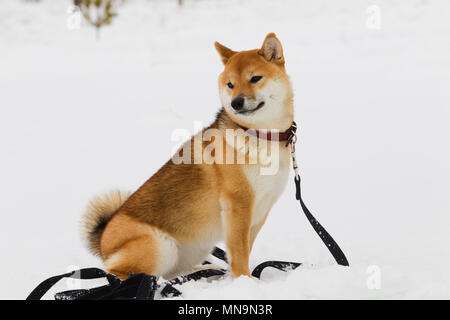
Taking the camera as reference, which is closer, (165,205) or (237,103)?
(237,103)

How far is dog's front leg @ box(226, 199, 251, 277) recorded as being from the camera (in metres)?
2.45

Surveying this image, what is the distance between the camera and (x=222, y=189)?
248 cm

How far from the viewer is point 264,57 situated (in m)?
2.48

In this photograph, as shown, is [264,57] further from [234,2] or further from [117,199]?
[234,2]

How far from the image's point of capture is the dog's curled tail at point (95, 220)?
2.73m

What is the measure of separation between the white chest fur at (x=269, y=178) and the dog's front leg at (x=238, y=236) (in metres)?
0.09

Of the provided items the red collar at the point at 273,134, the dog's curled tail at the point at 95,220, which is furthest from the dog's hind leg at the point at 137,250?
the red collar at the point at 273,134

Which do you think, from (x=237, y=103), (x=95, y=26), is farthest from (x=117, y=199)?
(x=95, y=26)

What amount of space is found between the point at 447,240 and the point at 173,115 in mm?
3166

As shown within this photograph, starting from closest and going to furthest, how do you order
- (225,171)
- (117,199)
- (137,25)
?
(225,171) < (117,199) < (137,25)

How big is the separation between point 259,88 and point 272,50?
23 centimetres

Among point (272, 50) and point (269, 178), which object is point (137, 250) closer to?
point (269, 178)

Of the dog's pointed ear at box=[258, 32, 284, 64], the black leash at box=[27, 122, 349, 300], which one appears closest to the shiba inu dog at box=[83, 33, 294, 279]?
the dog's pointed ear at box=[258, 32, 284, 64]
